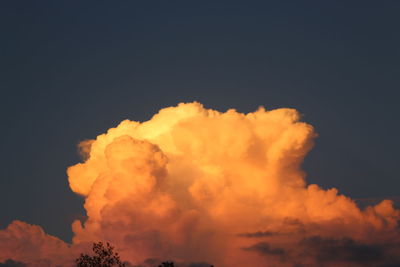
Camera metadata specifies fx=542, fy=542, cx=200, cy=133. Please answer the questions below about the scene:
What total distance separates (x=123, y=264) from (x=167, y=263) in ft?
102

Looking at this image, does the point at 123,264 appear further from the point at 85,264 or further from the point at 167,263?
the point at 167,263

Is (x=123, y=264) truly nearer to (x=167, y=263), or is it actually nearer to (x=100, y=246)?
(x=100, y=246)

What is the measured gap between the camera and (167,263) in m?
133

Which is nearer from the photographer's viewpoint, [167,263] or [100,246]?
[100,246]

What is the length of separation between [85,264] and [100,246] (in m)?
4.61

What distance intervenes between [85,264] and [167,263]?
107 ft

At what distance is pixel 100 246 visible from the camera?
4094 inches

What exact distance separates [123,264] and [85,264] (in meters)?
7.51

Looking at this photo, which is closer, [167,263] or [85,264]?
[85,264]

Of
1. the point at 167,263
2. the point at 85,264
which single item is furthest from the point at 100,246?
the point at 167,263

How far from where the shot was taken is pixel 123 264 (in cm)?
10338

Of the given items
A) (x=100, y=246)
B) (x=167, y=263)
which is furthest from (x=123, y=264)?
(x=167, y=263)
